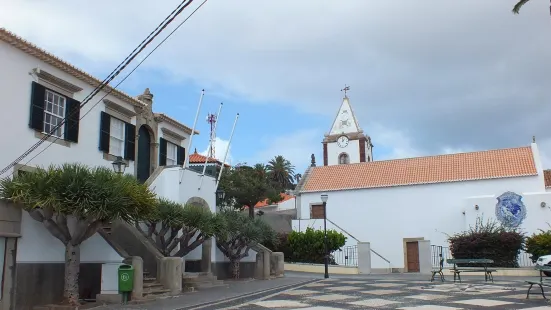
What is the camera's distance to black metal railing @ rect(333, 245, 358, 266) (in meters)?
31.8

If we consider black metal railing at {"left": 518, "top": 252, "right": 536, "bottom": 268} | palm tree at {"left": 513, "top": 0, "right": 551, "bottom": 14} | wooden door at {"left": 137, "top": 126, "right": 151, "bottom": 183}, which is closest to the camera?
palm tree at {"left": 513, "top": 0, "right": 551, "bottom": 14}

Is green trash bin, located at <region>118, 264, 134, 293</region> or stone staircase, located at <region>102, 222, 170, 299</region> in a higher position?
green trash bin, located at <region>118, 264, 134, 293</region>

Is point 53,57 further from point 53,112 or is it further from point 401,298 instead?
point 401,298

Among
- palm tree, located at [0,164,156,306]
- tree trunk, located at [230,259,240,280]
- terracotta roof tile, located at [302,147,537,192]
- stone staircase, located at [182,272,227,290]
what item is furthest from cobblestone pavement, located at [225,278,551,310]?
terracotta roof tile, located at [302,147,537,192]

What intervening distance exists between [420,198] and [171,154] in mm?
21140

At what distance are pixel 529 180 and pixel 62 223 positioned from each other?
30.4 meters

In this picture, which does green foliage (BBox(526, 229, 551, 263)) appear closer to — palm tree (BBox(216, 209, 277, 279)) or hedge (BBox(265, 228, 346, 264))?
hedge (BBox(265, 228, 346, 264))

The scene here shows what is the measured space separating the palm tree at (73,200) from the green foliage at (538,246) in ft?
73.9

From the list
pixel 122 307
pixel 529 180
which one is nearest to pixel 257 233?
pixel 122 307

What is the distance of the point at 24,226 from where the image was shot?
43.6 feet

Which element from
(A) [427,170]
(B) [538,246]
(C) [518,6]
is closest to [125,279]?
(C) [518,6]

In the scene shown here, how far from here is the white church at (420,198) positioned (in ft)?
112

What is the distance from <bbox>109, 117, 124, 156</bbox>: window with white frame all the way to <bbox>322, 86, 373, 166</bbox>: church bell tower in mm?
49275

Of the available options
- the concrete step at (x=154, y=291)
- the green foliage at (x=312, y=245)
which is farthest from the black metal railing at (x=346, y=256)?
the concrete step at (x=154, y=291)
